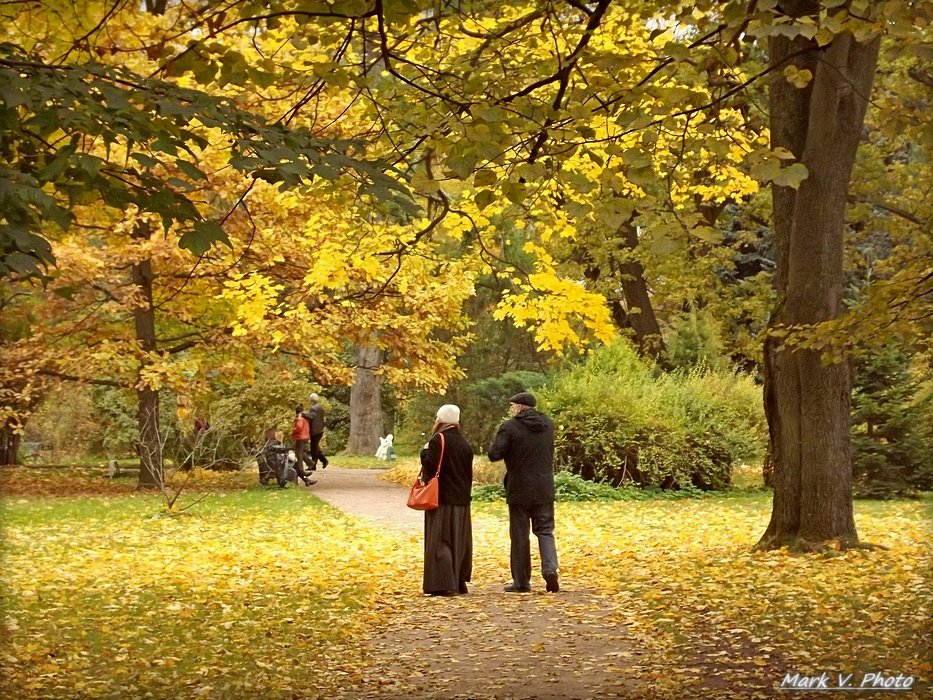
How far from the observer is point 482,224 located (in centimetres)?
1460

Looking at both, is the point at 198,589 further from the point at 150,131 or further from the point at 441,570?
the point at 150,131

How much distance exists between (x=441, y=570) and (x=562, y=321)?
19.0ft

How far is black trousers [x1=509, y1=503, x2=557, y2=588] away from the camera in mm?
10828

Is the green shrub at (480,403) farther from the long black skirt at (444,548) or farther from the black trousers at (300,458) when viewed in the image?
the long black skirt at (444,548)

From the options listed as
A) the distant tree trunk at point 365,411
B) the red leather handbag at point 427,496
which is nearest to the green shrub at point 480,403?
the distant tree trunk at point 365,411

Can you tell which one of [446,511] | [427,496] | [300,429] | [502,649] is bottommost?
[502,649]

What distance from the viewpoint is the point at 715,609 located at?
9.44 metres

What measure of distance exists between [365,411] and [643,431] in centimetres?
1763

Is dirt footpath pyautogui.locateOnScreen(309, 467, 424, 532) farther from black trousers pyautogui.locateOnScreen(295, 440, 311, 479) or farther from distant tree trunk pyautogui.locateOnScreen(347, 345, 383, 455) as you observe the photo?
distant tree trunk pyautogui.locateOnScreen(347, 345, 383, 455)

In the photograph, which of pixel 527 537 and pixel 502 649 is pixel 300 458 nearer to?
pixel 527 537

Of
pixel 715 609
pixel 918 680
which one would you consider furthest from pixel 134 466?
pixel 918 680

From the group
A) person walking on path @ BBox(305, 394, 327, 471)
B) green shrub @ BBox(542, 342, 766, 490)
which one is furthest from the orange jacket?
green shrub @ BBox(542, 342, 766, 490)

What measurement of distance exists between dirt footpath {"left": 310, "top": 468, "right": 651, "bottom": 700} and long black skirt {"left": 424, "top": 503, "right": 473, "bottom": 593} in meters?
0.17

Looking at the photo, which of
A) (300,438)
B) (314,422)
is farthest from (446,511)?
(314,422)
